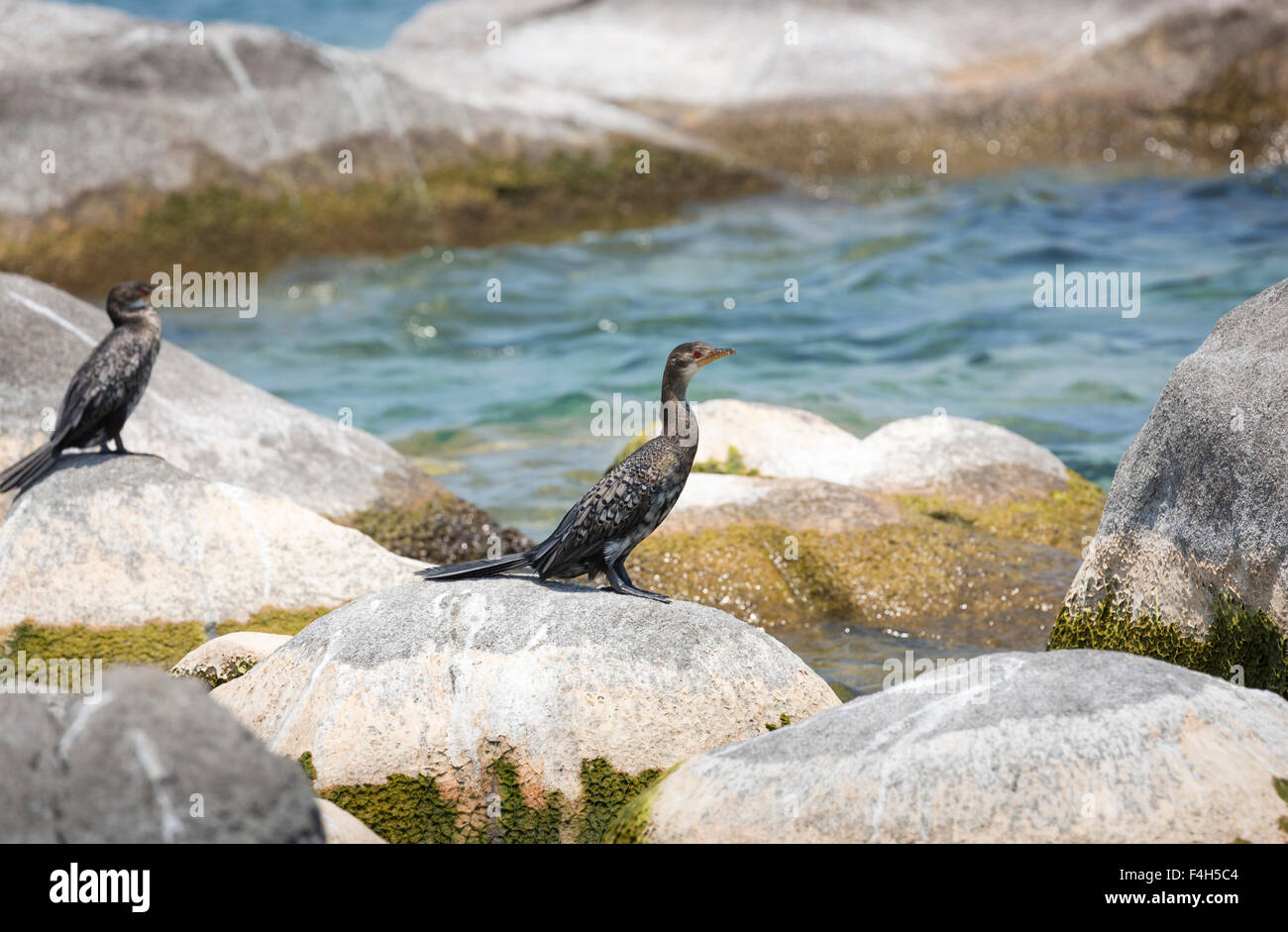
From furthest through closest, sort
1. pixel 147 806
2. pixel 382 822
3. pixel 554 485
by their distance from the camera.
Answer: pixel 554 485 → pixel 382 822 → pixel 147 806

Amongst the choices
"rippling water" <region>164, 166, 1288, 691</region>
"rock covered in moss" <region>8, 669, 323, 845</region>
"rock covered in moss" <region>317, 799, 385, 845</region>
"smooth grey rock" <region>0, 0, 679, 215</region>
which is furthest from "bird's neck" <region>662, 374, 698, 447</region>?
"smooth grey rock" <region>0, 0, 679, 215</region>

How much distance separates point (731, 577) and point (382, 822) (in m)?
3.56

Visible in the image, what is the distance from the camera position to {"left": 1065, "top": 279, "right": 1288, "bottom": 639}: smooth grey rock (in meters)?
5.20

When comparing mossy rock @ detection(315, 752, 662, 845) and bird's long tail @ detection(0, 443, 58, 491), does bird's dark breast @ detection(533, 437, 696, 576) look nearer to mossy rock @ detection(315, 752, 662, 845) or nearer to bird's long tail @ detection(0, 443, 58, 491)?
mossy rock @ detection(315, 752, 662, 845)

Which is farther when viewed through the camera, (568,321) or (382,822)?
(568,321)

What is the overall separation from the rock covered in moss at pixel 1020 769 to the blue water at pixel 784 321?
5.90 meters

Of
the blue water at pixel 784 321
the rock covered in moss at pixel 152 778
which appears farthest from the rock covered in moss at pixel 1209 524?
the blue water at pixel 784 321

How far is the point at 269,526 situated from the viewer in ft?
24.6

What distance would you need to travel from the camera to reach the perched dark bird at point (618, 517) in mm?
5746

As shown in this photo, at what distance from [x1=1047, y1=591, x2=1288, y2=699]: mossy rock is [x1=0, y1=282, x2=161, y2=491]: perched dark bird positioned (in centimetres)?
499

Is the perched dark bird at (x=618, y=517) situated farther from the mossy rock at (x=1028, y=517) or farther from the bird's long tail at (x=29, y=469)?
the mossy rock at (x=1028, y=517)
